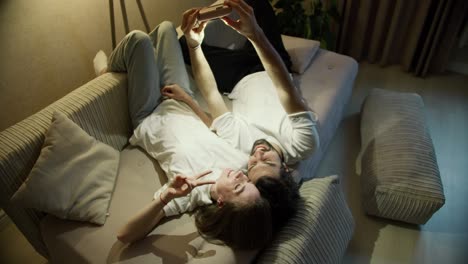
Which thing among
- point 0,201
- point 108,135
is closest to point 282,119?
point 108,135

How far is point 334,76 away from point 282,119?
681mm

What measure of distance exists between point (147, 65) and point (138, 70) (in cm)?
5

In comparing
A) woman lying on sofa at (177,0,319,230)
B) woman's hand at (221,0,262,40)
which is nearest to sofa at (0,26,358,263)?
woman lying on sofa at (177,0,319,230)

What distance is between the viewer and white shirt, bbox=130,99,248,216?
125cm

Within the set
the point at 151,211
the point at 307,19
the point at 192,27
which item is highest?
the point at 192,27

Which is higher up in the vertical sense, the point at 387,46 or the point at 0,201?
the point at 387,46

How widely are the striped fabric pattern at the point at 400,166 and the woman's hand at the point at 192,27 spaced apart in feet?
3.87

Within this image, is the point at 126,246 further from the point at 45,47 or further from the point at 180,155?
the point at 45,47

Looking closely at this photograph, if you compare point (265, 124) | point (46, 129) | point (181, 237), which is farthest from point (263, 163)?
point (46, 129)

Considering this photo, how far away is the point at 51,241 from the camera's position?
1.21 meters

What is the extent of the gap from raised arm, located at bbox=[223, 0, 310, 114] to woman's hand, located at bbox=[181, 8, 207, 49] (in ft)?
0.53

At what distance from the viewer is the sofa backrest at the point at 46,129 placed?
1.17 metres

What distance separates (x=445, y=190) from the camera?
181 centimetres

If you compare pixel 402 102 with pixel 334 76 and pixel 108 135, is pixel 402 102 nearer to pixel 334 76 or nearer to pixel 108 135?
pixel 334 76
